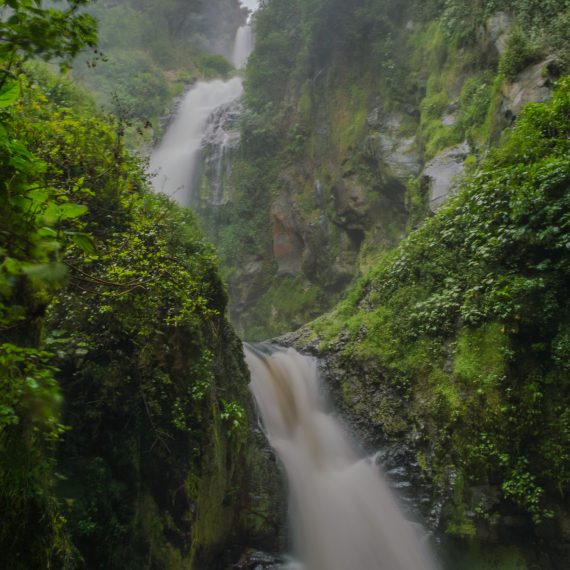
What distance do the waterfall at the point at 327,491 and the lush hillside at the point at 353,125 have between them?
573 centimetres

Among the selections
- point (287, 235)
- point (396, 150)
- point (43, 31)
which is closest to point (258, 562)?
point (43, 31)

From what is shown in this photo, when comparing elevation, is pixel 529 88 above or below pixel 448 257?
above

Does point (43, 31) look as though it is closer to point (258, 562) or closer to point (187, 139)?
point (258, 562)

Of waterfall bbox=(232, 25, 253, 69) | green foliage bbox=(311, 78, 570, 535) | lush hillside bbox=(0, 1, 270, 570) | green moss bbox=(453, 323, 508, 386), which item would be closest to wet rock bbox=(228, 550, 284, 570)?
lush hillside bbox=(0, 1, 270, 570)

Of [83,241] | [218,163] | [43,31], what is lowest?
[83,241]

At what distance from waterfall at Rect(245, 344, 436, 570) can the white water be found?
1216 centimetres

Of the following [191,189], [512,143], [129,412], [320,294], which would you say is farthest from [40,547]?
[191,189]

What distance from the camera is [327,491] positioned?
7820mm

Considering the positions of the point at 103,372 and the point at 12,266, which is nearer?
the point at 12,266

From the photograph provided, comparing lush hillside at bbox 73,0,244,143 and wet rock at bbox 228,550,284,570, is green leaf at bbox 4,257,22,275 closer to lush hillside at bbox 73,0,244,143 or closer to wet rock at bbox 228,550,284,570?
wet rock at bbox 228,550,284,570

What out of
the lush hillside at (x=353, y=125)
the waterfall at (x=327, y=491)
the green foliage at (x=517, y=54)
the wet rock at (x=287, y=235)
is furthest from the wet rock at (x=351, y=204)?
the waterfall at (x=327, y=491)

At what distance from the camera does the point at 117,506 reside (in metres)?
4.25

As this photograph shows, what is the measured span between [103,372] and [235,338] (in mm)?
3702

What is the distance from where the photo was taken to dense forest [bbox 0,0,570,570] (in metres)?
2.15
